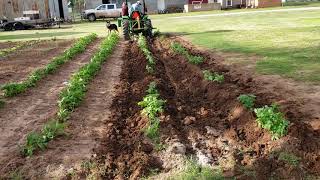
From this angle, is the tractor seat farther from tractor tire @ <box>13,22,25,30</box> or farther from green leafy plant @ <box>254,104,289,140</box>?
tractor tire @ <box>13,22,25,30</box>

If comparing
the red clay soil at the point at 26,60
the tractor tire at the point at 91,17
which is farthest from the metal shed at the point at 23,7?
the red clay soil at the point at 26,60

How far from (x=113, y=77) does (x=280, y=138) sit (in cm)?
694

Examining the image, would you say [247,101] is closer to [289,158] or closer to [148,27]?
[289,158]

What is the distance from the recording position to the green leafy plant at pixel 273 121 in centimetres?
645

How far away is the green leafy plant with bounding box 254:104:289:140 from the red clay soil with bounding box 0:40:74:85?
813cm

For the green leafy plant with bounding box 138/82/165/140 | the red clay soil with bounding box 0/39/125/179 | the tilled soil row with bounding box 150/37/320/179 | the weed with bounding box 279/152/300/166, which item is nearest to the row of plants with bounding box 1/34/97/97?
the red clay soil with bounding box 0/39/125/179

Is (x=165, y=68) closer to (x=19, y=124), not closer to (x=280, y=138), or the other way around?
(x=19, y=124)

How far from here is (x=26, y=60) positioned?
1730 centimetres

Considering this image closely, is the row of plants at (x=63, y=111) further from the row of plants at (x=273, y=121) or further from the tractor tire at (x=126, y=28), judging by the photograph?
the tractor tire at (x=126, y=28)

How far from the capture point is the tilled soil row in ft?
19.0

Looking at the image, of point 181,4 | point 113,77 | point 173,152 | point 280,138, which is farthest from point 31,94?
point 181,4

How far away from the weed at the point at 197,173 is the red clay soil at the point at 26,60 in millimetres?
8292

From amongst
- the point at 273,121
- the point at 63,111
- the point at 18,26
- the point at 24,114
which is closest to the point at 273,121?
the point at 273,121

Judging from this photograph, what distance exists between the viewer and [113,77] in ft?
41.3
